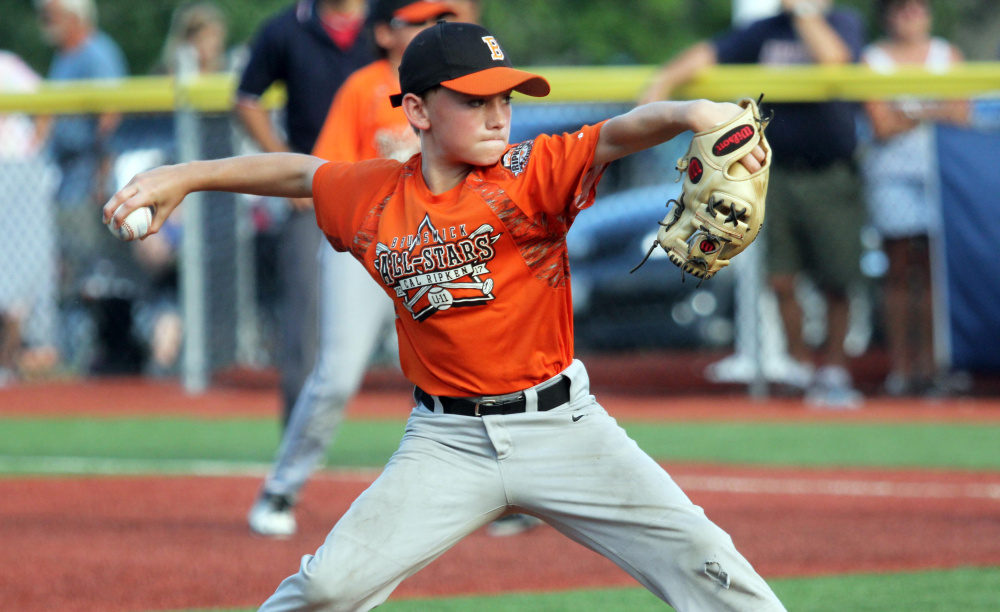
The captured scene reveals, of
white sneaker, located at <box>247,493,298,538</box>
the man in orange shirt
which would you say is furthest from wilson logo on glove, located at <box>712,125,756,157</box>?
white sneaker, located at <box>247,493,298,538</box>

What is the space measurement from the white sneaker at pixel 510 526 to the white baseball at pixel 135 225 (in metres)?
2.70

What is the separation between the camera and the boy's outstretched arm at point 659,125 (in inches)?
111

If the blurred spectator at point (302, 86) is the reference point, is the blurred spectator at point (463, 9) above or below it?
above

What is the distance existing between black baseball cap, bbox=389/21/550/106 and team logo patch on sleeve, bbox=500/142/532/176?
150 mm

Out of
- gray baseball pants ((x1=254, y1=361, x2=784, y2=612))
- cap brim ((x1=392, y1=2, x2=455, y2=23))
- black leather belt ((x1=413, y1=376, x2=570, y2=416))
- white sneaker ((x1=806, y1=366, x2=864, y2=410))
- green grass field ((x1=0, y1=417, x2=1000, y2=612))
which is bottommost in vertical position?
white sneaker ((x1=806, y1=366, x2=864, y2=410))

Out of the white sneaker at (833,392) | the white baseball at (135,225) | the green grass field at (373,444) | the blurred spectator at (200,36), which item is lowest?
the white sneaker at (833,392)

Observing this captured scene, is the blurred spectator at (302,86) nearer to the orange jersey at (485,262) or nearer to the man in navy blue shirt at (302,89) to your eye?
the man in navy blue shirt at (302,89)

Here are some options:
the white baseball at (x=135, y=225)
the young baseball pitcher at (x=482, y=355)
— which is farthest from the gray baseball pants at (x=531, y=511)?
the white baseball at (x=135, y=225)

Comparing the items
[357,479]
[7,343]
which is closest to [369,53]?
[357,479]

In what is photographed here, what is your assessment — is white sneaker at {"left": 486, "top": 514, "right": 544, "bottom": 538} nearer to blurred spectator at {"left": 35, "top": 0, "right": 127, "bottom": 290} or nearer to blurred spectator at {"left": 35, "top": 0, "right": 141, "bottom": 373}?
blurred spectator at {"left": 35, "top": 0, "right": 141, "bottom": 373}

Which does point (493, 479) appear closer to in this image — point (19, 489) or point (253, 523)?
point (253, 523)

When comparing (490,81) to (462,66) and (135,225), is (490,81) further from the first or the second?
(135,225)

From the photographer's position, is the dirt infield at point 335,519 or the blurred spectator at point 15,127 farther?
the blurred spectator at point 15,127

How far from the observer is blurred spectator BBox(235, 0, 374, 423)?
6074 millimetres
